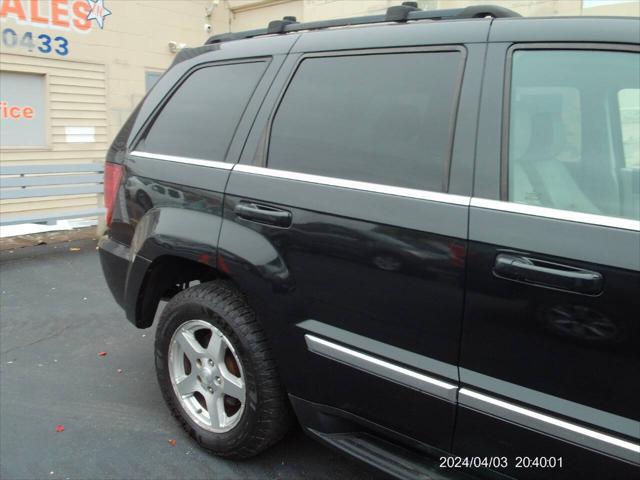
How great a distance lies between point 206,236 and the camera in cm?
232

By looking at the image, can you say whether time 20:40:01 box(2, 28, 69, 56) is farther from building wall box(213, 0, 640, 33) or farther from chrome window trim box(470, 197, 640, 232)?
chrome window trim box(470, 197, 640, 232)

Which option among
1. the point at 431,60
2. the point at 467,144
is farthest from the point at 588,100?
the point at 431,60

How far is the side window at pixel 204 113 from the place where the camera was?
243cm

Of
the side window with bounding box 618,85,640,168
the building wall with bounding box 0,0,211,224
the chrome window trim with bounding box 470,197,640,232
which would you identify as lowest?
the chrome window trim with bounding box 470,197,640,232

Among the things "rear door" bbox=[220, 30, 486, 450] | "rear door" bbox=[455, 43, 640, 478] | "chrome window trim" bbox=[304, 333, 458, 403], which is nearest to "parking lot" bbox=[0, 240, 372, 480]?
"rear door" bbox=[220, 30, 486, 450]

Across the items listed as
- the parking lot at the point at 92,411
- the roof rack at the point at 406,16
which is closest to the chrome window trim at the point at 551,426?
the parking lot at the point at 92,411

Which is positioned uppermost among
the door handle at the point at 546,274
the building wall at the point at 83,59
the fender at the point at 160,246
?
the building wall at the point at 83,59

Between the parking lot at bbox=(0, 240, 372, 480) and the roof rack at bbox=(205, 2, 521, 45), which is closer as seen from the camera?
the roof rack at bbox=(205, 2, 521, 45)

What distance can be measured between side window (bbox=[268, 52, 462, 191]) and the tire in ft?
2.34

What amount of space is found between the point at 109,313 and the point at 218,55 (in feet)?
8.82

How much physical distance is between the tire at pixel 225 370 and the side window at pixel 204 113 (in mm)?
682

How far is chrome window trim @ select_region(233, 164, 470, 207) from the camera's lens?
1719mm

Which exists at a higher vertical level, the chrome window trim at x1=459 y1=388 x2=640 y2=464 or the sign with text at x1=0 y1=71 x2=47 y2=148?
the sign with text at x1=0 y1=71 x2=47 y2=148

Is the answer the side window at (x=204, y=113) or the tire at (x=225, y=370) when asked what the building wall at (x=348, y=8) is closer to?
the side window at (x=204, y=113)
